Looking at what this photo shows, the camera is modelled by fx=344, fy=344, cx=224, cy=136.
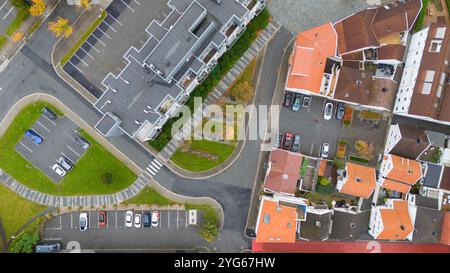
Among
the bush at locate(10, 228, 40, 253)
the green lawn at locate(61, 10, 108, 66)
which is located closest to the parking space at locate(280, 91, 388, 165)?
the green lawn at locate(61, 10, 108, 66)

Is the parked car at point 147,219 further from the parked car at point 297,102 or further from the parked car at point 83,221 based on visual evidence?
the parked car at point 297,102

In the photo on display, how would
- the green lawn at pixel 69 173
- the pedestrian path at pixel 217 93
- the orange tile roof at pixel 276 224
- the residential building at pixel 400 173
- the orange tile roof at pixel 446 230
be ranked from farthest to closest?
the pedestrian path at pixel 217 93, the green lawn at pixel 69 173, the residential building at pixel 400 173, the orange tile roof at pixel 446 230, the orange tile roof at pixel 276 224

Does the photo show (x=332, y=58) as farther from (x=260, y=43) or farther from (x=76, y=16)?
(x=76, y=16)

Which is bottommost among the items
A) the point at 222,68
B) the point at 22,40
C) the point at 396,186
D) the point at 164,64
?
the point at 396,186

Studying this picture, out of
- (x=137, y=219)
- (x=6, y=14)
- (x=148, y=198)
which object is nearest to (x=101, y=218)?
(x=137, y=219)

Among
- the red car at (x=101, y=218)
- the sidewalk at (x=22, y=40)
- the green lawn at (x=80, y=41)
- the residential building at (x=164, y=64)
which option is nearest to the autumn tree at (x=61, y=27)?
the green lawn at (x=80, y=41)

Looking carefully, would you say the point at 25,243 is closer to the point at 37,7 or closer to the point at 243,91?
the point at 37,7

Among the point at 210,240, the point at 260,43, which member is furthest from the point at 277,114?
the point at 210,240
